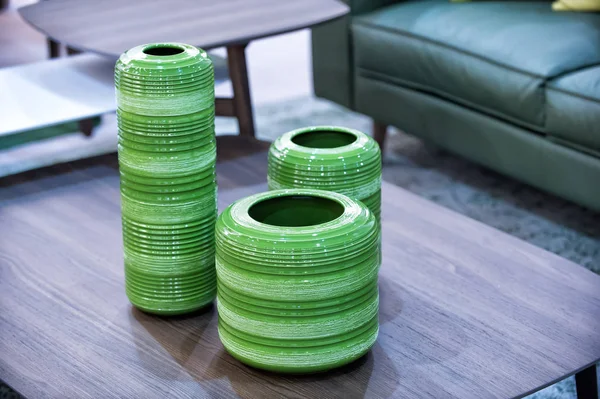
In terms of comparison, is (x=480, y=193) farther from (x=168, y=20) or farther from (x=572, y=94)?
(x=168, y=20)

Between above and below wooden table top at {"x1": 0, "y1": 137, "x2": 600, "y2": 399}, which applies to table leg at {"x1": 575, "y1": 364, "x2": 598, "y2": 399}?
below

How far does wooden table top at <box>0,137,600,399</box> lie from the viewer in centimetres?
117

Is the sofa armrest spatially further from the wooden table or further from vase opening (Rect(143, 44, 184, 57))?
vase opening (Rect(143, 44, 184, 57))

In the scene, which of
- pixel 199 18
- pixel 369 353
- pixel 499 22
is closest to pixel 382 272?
pixel 369 353

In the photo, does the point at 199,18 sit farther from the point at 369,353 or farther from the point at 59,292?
the point at 369,353

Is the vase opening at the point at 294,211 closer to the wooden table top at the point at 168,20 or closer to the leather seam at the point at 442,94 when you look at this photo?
the wooden table top at the point at 168,20

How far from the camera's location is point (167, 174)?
4.05 feet

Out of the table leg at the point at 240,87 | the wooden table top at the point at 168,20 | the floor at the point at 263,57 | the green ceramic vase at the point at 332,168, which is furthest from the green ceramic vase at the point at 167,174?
the floor at the point at 263,57

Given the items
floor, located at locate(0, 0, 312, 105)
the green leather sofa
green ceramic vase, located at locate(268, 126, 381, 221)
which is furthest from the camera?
floor, located at locate(0, 0, 312, 105)

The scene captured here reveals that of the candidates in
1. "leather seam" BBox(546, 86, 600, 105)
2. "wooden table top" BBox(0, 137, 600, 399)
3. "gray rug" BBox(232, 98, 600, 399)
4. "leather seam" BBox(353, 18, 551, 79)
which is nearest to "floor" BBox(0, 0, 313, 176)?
"gray rug" BBox(232, 98, 600, 399)

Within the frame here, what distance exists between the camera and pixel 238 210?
1164 mm

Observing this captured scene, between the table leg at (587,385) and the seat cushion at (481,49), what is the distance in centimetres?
101

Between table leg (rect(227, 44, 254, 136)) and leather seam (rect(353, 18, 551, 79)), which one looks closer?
leather seam (rect(353, 18, 551, 79))

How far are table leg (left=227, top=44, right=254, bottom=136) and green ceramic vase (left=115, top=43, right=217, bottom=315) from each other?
1.14m
